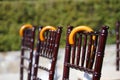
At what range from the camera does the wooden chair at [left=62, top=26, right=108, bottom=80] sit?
3.66 meters

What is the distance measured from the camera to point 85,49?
13.1ft

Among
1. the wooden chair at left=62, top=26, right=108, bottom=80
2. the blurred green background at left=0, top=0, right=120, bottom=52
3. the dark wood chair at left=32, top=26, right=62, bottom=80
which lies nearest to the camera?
the wooden chair at left=62, top=26, right=108, bottom=80

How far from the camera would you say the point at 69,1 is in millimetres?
11172

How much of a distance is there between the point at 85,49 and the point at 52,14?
284 inches

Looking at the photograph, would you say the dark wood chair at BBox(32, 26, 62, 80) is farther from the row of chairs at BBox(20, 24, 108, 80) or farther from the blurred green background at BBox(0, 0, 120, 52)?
the blurred green background at BBox(0, 0, 120, 52)

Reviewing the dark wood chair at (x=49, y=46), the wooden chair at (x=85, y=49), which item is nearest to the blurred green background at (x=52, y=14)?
the dark wood chair at (x=49, y=46)

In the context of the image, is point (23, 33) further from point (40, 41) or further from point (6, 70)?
point (6, 70)

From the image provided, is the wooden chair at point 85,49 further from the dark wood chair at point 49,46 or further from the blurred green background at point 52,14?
the blurred green background at point 52,14

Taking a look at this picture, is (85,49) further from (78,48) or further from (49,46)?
(49,46)

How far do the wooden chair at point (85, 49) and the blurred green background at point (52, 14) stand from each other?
664 centimetres

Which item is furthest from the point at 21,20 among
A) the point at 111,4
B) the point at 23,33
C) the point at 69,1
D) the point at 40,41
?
the point at 40,41

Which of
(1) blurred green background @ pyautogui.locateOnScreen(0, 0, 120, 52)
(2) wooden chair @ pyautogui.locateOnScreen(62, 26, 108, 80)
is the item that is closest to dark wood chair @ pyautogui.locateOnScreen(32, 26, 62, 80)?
(2) wooden chair @ pyautogui.locateOnScreen(62, 26, 108, 80)

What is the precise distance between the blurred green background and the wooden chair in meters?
6.64

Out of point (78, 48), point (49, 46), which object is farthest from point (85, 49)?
point (49, 46)
